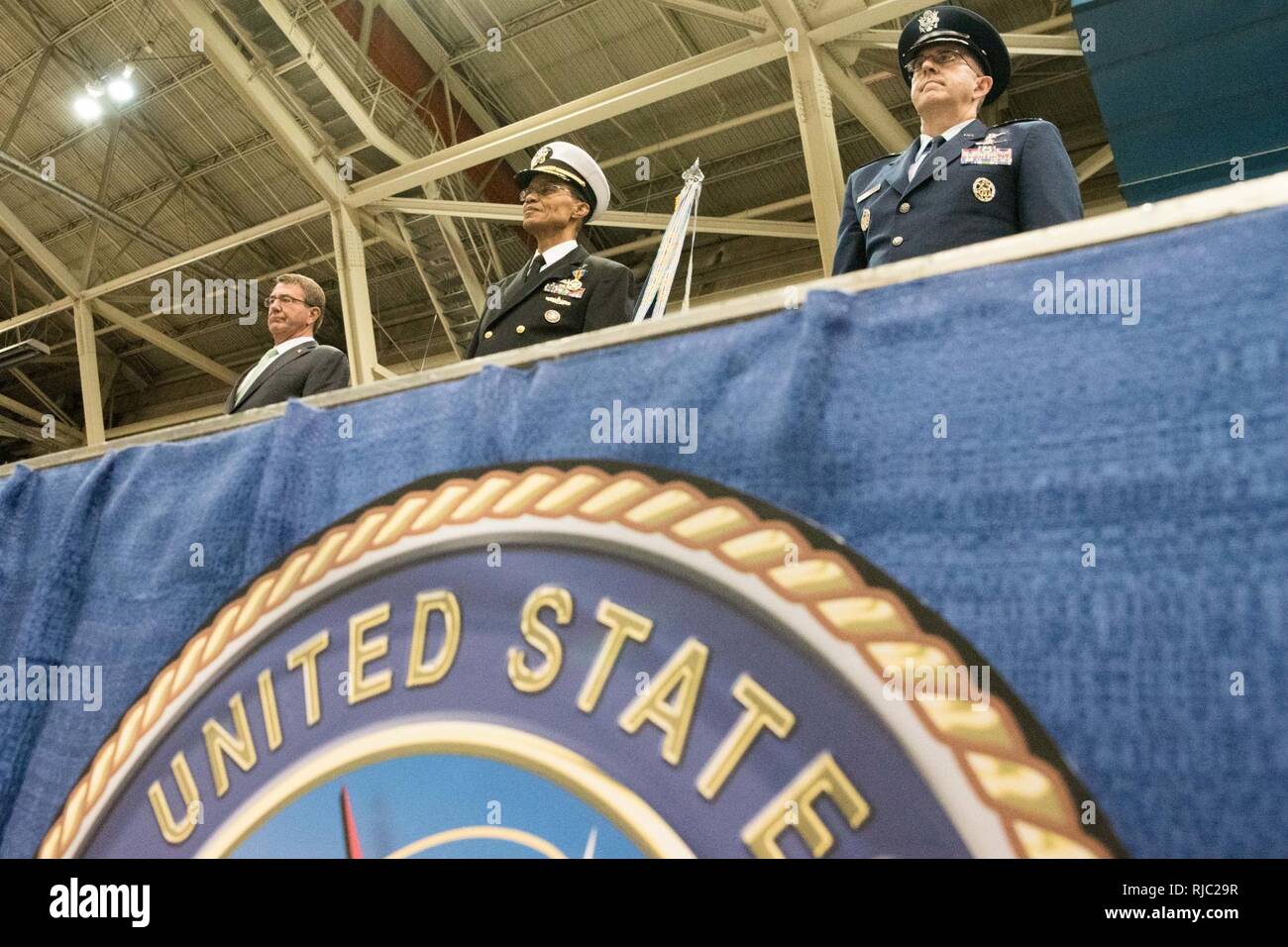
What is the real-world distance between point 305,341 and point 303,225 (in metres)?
6.61

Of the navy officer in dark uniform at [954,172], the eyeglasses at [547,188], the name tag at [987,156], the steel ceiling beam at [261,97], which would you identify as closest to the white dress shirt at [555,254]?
the eyeglasses at [547,188]

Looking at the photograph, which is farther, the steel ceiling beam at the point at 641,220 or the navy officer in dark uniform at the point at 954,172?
the steel ceiling beam at the point at 641,220

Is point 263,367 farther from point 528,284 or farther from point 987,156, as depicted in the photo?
point 987,156

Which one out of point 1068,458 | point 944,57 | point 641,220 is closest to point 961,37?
point 944,57

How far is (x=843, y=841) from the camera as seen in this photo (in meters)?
0.69

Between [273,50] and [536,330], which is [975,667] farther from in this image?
[273,50]

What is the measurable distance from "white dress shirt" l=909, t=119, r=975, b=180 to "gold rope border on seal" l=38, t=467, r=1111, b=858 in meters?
0.99

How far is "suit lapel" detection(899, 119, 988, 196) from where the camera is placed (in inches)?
61.4

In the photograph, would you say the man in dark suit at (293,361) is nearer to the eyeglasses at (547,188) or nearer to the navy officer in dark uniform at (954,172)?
the eyeglasses at (547,188)

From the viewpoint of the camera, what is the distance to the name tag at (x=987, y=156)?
59.7 inches

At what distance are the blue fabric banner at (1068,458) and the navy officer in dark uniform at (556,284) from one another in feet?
3.38

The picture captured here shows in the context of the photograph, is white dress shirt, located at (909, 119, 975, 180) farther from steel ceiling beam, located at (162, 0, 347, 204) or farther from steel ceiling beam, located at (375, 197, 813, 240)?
steel ceiling beam, located at (162, 0, 347, 204)

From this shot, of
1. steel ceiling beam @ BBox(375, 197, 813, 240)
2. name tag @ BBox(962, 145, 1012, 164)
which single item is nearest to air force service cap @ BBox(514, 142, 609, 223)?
name tag @ BBox(962, 145, 1012, 164)
